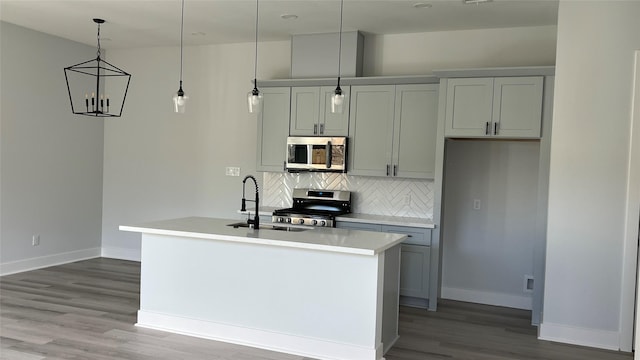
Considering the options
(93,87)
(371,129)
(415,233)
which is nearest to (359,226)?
(415,233)

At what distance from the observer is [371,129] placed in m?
5.52

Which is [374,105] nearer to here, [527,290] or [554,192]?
[554,192]

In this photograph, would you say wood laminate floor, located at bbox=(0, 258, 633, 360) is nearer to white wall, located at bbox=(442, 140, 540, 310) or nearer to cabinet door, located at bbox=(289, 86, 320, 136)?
white wall, located at bbox=(442, 140, 540, 310)

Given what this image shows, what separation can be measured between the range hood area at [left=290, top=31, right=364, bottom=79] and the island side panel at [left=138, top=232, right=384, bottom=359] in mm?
2518

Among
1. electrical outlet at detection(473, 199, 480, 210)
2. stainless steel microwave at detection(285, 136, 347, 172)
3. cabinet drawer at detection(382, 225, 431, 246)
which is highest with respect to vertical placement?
stainless steel microwave at detection(285, 136, 347, 172)

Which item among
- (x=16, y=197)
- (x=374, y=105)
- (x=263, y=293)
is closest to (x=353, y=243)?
(x=263, y=293)

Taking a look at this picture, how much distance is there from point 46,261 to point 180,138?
2229 mm

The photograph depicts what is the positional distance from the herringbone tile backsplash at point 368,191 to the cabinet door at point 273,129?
1.14 ft

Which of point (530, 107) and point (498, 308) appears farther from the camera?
point (498, 308)

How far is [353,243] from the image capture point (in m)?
3.58

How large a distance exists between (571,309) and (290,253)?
237cm

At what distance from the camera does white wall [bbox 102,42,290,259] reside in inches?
254

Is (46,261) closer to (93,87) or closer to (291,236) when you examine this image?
(93,87)

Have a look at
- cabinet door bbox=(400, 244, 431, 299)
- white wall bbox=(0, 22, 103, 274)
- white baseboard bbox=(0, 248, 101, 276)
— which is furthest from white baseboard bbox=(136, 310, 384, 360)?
white wall bbox=(0, 22, 103, 274)
